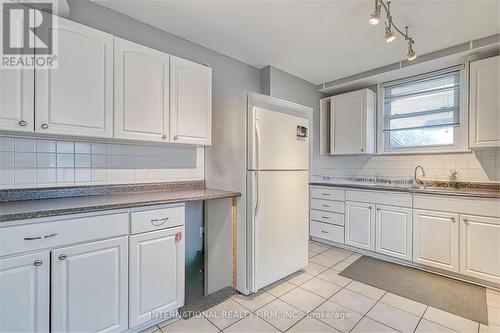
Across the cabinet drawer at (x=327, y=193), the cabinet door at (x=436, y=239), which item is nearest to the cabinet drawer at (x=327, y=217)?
the cabinet drawer at (x=327, y=193)

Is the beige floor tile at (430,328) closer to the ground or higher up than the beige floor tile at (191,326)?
higher up

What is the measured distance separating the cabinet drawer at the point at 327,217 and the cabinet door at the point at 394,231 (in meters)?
0.47

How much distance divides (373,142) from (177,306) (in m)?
3.13

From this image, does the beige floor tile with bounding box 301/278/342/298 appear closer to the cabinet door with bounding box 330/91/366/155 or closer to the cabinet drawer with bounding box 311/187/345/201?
the cabinet drawer with bounding box 311/187/345/201

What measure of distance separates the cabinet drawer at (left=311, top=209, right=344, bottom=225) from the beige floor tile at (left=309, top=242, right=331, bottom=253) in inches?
13.7

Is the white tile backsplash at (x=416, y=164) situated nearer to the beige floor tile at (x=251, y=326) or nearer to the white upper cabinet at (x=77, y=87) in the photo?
the beige floor tile at (x=251, y=326)

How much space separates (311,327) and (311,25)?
2.50m

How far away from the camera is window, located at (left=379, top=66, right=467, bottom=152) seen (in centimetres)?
280

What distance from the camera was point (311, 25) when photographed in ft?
7.19

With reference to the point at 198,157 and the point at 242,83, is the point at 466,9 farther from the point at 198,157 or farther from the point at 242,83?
the point at 198,157

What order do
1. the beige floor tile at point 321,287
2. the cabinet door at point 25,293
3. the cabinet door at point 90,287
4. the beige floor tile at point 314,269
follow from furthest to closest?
the beige floor tile at point 314,269
the beige floor tile at point 321,287
the cabinet door at point 90,287
the cabinet door at point 25,293

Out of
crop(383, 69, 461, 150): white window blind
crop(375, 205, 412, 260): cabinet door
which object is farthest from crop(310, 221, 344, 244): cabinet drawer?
crop(383, 69, 461, 150): white window blind

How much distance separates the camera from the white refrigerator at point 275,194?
6.80 ft

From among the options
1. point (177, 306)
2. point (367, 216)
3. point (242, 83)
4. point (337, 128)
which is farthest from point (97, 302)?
point (337, 128)
